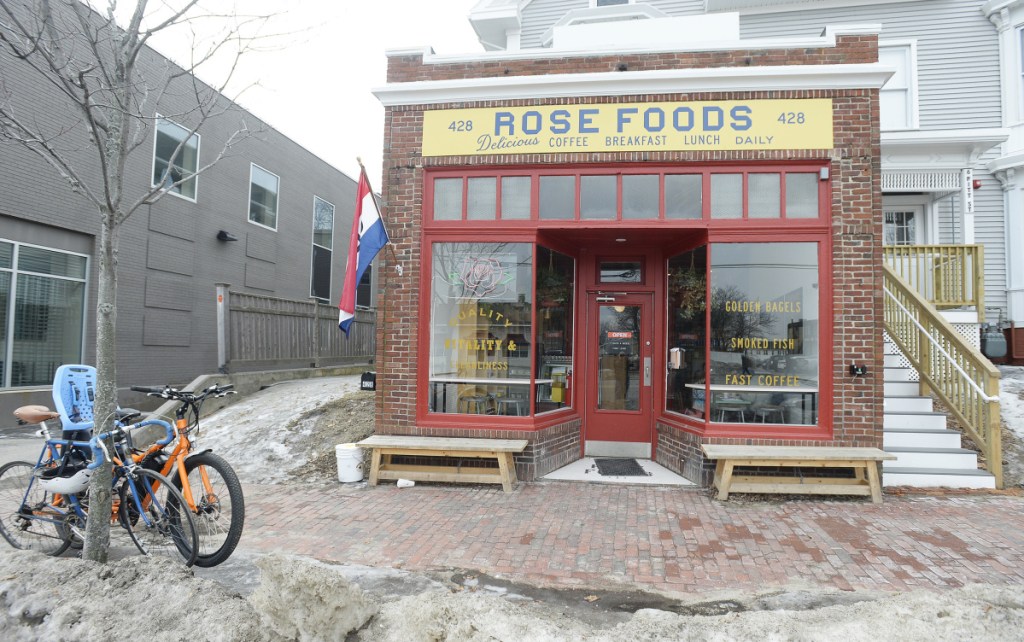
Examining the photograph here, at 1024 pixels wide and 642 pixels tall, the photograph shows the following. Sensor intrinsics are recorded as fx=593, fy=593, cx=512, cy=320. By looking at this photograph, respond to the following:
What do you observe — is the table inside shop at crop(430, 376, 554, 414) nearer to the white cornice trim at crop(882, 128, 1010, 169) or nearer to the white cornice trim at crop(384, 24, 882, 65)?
the white cornice trim at crop(384, 24, 882, 65)

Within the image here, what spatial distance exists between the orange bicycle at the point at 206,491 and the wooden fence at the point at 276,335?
19.8ft

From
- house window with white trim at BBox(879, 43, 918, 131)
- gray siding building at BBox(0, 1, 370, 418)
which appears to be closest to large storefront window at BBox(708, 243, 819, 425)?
gray siding building at BBox(0, 1, 370, 418)

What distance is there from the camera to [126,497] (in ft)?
14.1

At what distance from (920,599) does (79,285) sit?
42.3 feet

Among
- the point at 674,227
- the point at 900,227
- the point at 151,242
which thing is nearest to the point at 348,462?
the point at 674,227

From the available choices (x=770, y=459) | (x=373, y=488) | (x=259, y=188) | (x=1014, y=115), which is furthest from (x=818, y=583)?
(x=259, y=188)

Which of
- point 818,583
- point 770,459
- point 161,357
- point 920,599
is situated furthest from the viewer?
point 161,357

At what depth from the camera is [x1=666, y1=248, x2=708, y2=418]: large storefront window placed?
688 cm

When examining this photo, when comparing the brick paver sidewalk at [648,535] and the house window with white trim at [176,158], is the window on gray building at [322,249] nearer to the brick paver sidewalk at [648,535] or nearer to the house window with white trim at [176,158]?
the house window with white trim at [176,158]

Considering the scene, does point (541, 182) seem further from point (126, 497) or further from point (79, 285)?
point (79, 285)

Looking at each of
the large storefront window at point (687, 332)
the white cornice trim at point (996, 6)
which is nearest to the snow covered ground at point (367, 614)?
the large storefront window at point (687, 332)

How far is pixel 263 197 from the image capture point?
618 inches

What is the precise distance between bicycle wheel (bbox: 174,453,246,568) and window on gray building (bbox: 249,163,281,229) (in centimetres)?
1236

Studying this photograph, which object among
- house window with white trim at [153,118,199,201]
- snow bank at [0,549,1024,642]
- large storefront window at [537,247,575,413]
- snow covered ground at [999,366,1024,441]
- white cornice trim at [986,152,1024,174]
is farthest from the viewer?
house window with white trim at [153,118,199,201]
